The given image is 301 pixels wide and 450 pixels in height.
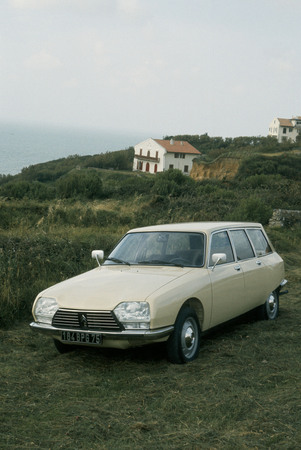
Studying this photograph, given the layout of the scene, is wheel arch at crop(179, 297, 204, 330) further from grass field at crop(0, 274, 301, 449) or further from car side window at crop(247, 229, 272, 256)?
car side window at crop(247, 229, 272, 256)

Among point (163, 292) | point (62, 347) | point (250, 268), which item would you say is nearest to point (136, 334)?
point (163, 292)

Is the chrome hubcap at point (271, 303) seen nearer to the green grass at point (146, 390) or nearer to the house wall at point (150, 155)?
the green grass at point (146, 390)

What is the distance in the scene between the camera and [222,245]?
25.6 ft

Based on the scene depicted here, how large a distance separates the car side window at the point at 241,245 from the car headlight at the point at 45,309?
284cm

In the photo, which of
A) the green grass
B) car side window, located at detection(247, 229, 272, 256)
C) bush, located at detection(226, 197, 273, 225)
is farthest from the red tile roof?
car side window, located at detection(247, 229, 272, 256)

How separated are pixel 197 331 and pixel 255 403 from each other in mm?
1625

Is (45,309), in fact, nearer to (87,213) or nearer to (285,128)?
(87,213)

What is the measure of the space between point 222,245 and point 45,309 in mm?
2573

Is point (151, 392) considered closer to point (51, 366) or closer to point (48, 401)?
point (48, 401)

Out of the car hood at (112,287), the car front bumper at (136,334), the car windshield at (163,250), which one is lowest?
the car front bumper at (136,334)

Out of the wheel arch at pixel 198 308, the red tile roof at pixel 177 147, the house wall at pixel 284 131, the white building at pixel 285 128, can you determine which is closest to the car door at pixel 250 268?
the wheel arch at pixel 198 308

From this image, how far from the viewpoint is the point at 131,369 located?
621 cm

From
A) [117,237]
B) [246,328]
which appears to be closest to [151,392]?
[246,328]

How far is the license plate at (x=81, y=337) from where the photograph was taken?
6.08 m
